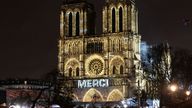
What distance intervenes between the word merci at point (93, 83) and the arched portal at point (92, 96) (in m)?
1.33

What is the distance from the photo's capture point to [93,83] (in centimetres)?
11331

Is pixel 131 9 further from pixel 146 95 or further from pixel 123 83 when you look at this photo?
pixel 146 95

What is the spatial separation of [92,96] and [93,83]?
313 cm

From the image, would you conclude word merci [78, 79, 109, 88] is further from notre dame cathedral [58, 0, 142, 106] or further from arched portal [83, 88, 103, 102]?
arched portal [83, 88, 103, 102]

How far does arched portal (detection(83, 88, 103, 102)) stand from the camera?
371ft

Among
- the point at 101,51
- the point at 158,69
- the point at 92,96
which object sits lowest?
the point at 92,96

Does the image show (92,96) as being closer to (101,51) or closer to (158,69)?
(101,51)

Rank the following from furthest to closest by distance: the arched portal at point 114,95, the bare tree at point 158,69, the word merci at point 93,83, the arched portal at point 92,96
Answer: the arched portal at point 92,96
the word merci at point 93,83
the arched portal at point 114,95
the bare tree at point 158,69

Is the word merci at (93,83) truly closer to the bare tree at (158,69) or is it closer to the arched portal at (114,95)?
the arched portal at (114,95)

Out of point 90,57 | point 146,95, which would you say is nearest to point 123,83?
point 90,57

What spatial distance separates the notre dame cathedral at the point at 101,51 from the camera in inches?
4321

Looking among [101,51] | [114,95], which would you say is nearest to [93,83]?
[114,95]

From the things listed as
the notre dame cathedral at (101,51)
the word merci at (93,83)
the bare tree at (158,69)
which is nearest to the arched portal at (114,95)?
the notre dame cathedral at (101,51)

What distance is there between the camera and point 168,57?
8181 centimetres
